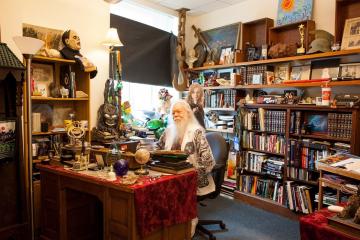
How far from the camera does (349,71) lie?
10.2 feet

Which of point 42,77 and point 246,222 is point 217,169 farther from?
point 42,77

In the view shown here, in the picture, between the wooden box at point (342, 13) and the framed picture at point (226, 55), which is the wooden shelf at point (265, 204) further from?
the wooden box at point (342, 13)

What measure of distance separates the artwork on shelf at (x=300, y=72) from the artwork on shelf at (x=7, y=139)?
10.3 feet

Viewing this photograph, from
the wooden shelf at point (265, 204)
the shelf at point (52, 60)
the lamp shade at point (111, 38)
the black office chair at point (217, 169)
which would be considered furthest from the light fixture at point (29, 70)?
the wooden shelf at point (265, 204)

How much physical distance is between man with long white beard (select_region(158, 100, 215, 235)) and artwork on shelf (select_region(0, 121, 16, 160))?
1391mm

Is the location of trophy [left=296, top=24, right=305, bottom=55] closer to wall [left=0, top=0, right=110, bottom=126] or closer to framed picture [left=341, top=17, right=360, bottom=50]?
framed picture [left=341, top=17, right=360, bottom=50]

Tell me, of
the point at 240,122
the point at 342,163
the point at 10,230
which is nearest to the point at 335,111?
the point at 342,163

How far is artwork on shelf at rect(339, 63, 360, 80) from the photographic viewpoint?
3038mm

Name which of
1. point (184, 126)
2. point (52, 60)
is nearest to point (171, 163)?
point (184, 126)

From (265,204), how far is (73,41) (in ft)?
9.87

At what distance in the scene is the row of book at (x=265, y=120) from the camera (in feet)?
11.6

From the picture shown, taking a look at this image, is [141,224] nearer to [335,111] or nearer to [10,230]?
[10,230]

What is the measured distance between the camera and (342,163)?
2.38 m

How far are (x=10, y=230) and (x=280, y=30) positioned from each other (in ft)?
12.3
